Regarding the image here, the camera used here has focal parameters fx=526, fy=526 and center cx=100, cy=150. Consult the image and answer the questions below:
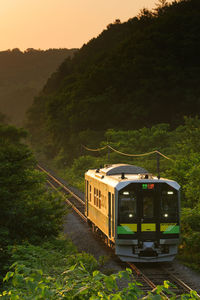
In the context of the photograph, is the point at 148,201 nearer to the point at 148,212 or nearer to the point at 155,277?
the point at 148,212

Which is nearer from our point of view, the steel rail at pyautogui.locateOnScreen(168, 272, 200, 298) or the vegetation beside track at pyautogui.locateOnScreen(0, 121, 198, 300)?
the vegetation beside track at pyautogui.locateOnScreen(0, 121, 198, 300)

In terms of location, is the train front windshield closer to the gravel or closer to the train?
the train

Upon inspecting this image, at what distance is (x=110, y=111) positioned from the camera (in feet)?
230

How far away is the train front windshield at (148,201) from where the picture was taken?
734 inches

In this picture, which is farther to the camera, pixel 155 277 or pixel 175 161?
pixel 175 161

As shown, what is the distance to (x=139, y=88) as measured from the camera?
234ft

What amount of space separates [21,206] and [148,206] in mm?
4931

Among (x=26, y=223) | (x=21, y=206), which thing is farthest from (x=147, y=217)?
(x=21, y=206)

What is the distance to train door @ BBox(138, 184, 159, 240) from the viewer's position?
18.6 metres

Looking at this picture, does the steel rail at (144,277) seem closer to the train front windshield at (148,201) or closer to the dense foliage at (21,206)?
the train front windshield at (148,201)

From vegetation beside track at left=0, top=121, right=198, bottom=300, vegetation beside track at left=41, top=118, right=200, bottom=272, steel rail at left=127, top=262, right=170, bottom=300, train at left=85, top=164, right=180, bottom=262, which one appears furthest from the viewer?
vegetation beside track at left=41, top=118, right=200, bottom=272

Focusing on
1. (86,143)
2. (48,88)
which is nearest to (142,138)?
(86,143)

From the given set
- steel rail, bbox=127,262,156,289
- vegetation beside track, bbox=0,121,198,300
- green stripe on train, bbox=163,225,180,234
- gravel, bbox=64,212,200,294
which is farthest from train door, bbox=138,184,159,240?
vegetation beside track, bbox=0,121,198,300

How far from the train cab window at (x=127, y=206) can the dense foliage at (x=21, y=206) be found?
7.11 ft
